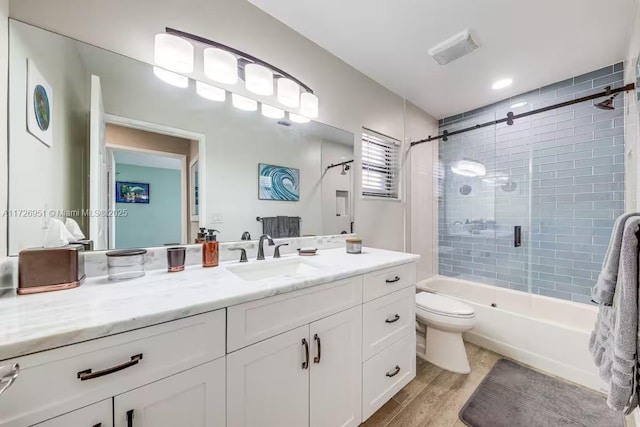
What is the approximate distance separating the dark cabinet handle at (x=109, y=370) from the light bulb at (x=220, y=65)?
4.44 ft

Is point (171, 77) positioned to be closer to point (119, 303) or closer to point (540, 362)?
point (119, 303)

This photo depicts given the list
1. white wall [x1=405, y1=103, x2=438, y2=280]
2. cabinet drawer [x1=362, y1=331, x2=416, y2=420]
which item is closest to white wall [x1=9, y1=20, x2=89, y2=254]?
cabinet drawer [x1=362, y1=331, x2=416, y2=420]

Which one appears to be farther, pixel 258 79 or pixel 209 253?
pixel 258 79

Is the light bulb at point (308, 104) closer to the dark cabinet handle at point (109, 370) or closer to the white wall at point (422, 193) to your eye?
the white wall at point (422, 193)

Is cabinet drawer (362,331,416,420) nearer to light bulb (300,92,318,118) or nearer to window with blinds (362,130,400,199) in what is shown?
window with blinds (362,130,400,199)

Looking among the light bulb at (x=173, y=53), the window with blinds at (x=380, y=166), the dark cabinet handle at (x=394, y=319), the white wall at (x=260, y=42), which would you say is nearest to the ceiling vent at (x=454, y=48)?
the white wall at (x=260, y=42)

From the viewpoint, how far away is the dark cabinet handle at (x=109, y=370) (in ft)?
1.90

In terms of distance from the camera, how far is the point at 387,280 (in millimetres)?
1404

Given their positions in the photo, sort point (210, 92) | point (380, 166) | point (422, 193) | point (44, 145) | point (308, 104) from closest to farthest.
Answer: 1. point (44, 145)
2. point (210, 92)
3. point (308, 104)
4. point (380, 166)
5. point (422, 193)

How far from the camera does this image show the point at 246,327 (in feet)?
2.79

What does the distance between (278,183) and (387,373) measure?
137 centimetres

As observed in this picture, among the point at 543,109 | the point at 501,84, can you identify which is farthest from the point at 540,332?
the point at 501,84

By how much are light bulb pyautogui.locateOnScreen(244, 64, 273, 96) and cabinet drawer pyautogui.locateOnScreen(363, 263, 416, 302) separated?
1282mm

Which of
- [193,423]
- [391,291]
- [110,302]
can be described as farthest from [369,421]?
[110,302]
